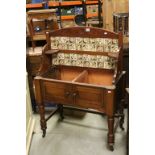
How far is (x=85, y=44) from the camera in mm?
2428

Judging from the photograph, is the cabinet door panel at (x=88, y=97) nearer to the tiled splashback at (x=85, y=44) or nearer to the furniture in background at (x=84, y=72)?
the furniture in background at (x=84, y=72)

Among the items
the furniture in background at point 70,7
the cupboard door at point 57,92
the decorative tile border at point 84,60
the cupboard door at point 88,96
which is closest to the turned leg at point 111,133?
the cupboard door at point 88,96

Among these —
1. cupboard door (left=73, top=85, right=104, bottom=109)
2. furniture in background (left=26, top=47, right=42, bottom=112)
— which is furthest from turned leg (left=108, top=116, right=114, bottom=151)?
furniture in background (left=26, top=47, right=42, bottom=112)

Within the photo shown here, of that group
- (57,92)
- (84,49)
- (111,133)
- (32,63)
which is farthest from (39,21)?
(111,133)

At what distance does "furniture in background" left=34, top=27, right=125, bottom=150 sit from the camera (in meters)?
2.14

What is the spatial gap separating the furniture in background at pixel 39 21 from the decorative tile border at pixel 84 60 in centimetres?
51

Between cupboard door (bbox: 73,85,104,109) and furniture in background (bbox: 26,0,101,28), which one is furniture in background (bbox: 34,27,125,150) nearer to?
cupboard door (bbox: 73,85,104,109)

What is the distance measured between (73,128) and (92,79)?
623mm

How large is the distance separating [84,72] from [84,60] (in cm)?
13

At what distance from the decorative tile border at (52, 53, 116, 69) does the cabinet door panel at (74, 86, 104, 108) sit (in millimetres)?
410

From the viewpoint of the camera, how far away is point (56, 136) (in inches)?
103

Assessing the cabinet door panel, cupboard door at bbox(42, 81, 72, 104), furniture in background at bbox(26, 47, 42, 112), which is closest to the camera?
the cabinet door panel

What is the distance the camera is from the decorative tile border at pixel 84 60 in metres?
2.40
